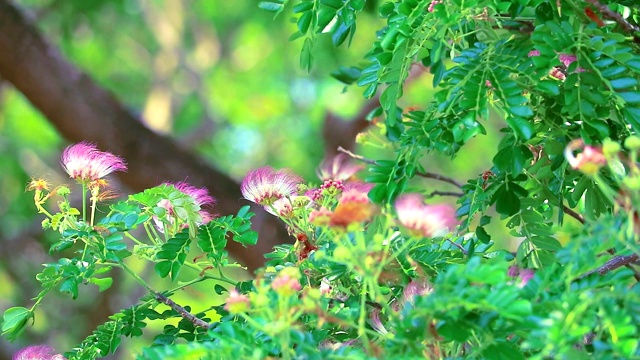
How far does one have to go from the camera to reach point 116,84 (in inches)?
189

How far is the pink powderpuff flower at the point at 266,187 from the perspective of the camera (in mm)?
961

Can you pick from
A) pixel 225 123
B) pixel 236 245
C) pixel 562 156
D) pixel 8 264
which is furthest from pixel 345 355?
pixel 225 123

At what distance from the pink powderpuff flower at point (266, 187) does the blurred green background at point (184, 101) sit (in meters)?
2.07

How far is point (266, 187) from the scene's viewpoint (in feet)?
3.16

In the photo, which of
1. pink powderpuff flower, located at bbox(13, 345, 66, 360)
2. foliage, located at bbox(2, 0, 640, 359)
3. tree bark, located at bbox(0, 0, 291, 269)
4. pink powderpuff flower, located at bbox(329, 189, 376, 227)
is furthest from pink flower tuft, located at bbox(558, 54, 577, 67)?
tree bark, located at bbox(0, 0, 291, 269)

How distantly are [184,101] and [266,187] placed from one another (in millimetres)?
3760

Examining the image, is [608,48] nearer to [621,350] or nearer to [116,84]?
[621,350]

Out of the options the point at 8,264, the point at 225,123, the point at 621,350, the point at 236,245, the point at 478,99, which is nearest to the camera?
the point at 621,350

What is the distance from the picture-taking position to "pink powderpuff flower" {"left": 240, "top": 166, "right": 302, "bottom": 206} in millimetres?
961

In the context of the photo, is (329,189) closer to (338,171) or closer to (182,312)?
(182,312)

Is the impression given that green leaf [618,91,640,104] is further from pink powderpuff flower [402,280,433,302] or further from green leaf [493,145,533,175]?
pink powderpuff flower [402,280,433,302]

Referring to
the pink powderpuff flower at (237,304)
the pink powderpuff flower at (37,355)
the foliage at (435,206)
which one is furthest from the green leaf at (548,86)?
the pink powderpuff flower at (37,355)

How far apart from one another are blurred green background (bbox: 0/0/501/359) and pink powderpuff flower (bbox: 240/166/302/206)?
207 centimetres

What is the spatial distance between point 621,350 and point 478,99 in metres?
0.33
